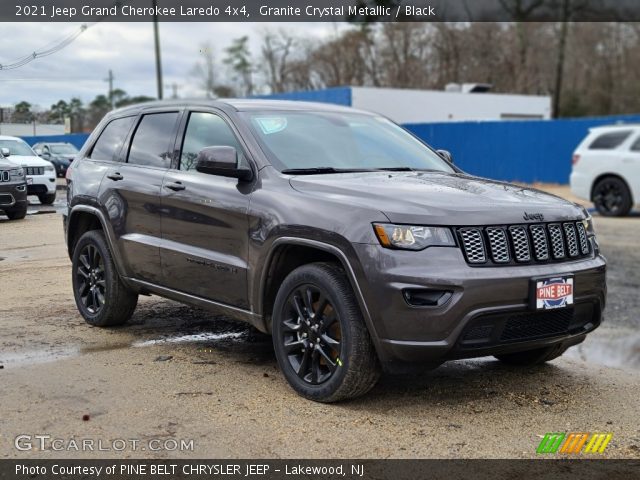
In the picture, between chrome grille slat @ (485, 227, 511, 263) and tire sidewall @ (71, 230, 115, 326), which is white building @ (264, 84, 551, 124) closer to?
tire sidewall @ (71, 230, 115, 326)

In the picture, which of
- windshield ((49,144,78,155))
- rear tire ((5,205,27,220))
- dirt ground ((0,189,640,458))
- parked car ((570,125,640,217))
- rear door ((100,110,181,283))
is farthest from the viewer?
parked car ((570,125,640,217))

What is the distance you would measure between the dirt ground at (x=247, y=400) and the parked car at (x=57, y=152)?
3.21 m

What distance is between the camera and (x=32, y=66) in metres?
8.52

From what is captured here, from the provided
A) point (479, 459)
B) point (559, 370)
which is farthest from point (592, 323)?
point (479, 459)

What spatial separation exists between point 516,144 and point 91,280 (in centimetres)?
Result: 2360

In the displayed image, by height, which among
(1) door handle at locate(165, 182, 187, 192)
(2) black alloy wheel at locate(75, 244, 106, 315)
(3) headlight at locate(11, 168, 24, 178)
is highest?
(1) door handle at locate(165, 182, 187, 192)

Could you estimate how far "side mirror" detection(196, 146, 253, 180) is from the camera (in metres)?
4.97

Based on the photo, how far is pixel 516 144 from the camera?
28203 mm

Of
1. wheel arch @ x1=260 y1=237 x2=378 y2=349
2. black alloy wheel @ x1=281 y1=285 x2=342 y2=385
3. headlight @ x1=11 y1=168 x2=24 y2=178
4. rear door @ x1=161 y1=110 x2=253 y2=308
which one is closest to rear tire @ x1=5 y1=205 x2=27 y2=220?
headlight @ x1=11 y1=168 x2=24 y2=178

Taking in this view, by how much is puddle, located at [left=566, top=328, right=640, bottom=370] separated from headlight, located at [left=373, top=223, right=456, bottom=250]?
2.65 metres

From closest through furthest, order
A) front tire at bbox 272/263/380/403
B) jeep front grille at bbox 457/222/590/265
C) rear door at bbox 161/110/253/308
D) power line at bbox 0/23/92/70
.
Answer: jeep front grille at bbox 457/222/590/265 → front tire at bbox 272/263/380/403 → rear door at bbox 161/110/253/308 → power line at bbox 0/23/92/70

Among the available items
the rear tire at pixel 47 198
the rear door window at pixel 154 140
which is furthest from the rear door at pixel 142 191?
the rear tire at pixel 47 198

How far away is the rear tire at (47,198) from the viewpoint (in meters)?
9.37

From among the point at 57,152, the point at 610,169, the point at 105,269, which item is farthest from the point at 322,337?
the point at 610,169
